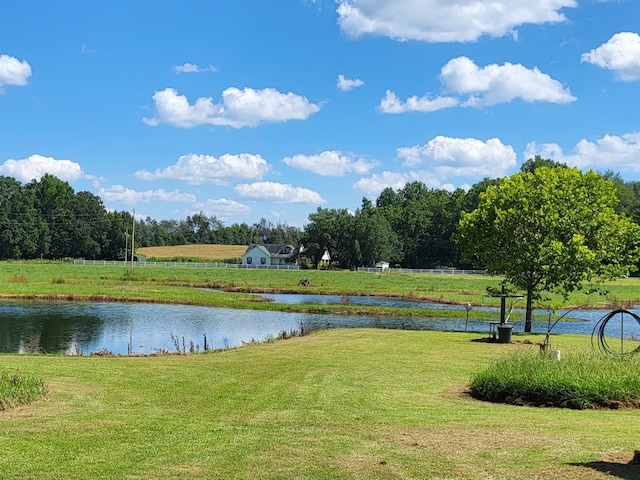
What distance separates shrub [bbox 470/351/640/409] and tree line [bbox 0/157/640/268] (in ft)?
305

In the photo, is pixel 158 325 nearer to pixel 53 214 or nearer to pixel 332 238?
pixel 332 238

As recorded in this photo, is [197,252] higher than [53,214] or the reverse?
the reverse

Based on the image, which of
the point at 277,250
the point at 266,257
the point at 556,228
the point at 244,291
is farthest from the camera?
the point at 277,250

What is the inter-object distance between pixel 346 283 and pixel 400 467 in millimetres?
59755

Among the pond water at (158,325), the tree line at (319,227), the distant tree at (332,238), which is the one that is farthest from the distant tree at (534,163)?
the pond water at (158,325)

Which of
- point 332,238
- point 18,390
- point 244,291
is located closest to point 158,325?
point 18,390

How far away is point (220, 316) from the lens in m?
37.0

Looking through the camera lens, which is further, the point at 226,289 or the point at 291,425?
the point at 226,289

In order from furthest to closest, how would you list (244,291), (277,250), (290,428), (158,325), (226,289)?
(277,250) < (226,289) < (244,291) < (158,325) < (290,428)

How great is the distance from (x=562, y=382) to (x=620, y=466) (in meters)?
4.35

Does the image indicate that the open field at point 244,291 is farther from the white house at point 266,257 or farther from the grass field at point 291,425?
the white house at point 266,257

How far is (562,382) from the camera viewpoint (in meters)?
11.0

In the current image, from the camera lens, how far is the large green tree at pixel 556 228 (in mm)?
26484

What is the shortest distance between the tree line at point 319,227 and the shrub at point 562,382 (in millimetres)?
92919
